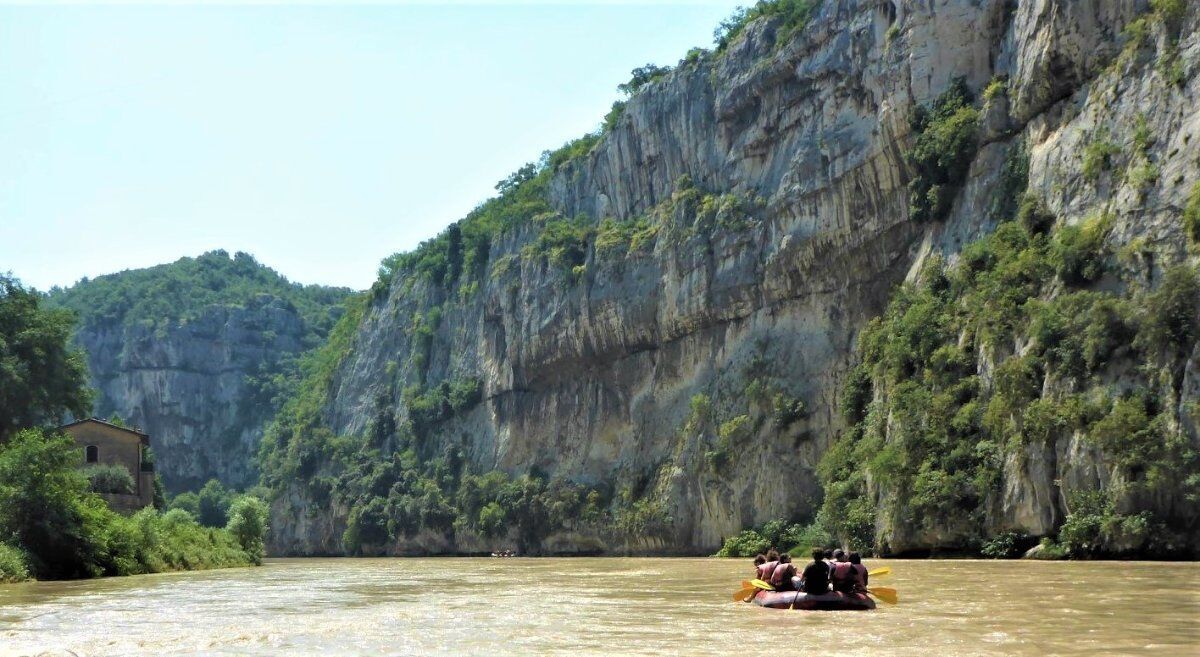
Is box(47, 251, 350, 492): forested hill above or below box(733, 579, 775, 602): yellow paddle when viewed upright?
above

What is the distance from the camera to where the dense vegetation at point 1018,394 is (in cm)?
3681

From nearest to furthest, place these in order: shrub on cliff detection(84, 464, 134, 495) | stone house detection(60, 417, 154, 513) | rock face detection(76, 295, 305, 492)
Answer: shrub on cliff detection(84, 464, 134, 495) → stone house detection(60, 417, 154, 513) → rock face detection(76, 295, 305, 492)

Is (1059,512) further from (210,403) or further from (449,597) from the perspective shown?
(210,403)

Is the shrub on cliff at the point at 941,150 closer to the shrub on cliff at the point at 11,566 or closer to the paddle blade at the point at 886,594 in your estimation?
the paddle blade at the point at 886,594

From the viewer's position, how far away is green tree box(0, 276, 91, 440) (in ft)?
180

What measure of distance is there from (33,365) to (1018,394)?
40.8 meters

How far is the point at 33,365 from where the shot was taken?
5716cm

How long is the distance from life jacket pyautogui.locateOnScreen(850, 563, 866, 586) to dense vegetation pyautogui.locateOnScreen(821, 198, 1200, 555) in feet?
49.4

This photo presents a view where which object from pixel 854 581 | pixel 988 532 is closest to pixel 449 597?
pixel 854 581

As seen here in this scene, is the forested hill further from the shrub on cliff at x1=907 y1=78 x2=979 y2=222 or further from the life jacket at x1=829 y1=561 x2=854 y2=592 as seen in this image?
the life jacket at x1=829 y1=561 x2=854 y2=592

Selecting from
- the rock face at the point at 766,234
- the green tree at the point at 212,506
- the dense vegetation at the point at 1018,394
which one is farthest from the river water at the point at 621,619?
the green tree at the point at 212,506

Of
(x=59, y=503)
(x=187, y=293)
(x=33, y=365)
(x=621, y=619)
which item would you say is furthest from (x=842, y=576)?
(x=187, y=293)

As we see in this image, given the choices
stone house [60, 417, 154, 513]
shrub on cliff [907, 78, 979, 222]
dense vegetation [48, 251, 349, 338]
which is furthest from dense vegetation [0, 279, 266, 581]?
dense vegetation [48, 251, 349, 338]

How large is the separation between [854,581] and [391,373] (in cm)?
8468
